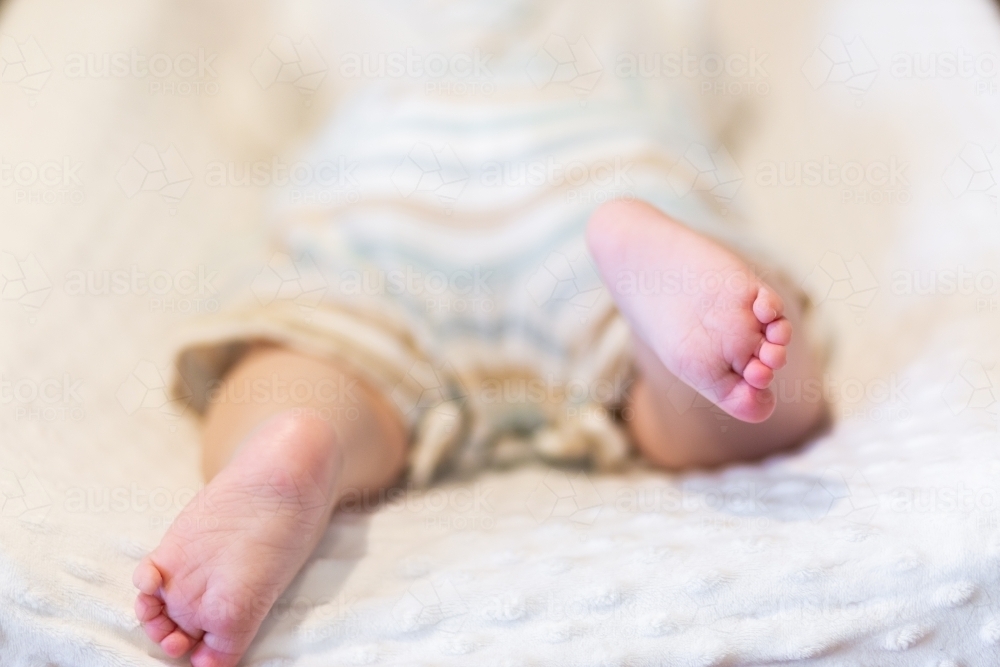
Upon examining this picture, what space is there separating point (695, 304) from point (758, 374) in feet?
0.21

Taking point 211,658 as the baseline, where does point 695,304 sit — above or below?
above

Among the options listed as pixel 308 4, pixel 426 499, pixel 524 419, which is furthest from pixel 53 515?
pixel 308 4

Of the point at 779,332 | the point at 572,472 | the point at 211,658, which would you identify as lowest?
the point at 572,472

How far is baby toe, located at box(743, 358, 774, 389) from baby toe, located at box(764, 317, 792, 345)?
0.05ft

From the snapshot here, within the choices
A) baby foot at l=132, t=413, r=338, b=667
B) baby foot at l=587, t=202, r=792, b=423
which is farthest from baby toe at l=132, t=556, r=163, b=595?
baby foot at l=587, t=202, r=792, b=423

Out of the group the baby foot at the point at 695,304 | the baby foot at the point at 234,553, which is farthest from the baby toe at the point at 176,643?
the baby foot at the point at 695,304

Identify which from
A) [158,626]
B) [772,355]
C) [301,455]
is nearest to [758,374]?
[772,355]

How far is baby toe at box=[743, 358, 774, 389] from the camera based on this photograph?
53cm

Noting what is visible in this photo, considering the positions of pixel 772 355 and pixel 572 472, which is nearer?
pixel 772 355

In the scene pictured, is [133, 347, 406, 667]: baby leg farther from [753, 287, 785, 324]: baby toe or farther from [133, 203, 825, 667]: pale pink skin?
[753, 287, 785, 324]: baby toe

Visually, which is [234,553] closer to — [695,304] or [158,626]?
[158,626]

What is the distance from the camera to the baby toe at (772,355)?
1.71 ft

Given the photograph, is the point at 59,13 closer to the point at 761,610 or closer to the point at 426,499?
the point at 426,499

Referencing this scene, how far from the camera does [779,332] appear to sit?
52 cm
